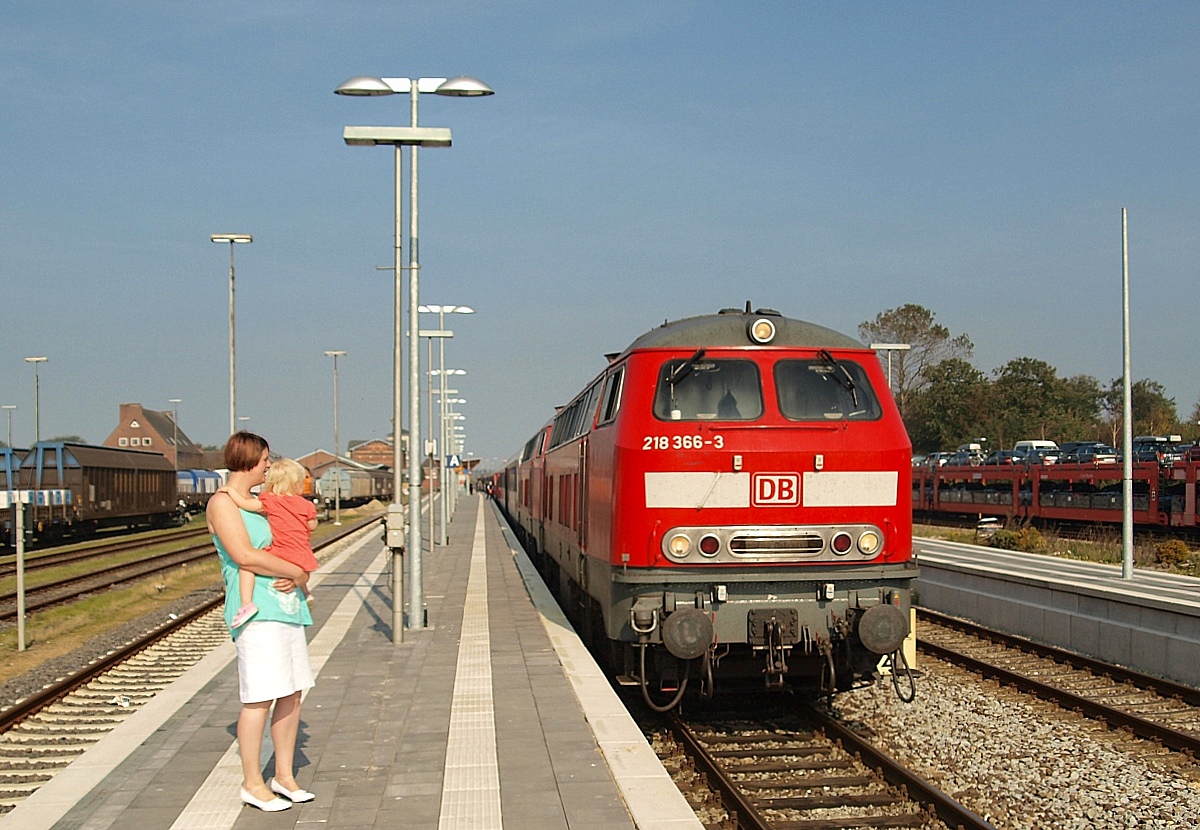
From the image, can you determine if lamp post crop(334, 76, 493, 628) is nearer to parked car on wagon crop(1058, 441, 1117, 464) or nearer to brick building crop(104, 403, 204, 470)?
parked car on wagon crop(1058, 441, 1117, 464)

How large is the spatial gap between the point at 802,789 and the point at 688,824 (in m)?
2.43

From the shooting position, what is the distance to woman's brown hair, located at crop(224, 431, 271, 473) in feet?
19.0

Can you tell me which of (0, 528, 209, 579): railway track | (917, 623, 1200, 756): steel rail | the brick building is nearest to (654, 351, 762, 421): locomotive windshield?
(917, 623, 1200, 756): steel rail

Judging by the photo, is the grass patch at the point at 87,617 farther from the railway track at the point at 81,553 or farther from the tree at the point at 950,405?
the tree at the point at 950,405

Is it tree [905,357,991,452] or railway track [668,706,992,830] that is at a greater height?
tree [905,357,991,452]

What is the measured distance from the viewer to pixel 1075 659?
40.7ft

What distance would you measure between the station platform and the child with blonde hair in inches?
46.1

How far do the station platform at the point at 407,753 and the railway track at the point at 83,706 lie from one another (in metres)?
0.61

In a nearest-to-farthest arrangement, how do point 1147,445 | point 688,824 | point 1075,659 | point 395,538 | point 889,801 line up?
1. point 688,824
2. point 889,801
3. point 395,538
4. point 1075,659
5. point 1147,445

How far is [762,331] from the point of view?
9266mm

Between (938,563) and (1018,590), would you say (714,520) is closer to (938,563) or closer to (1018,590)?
(1018,590)

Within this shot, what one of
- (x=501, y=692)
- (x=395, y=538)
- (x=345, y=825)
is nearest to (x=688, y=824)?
(x=345, y=825)

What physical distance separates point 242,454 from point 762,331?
4.76 metres

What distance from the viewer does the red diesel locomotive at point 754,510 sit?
852cm
